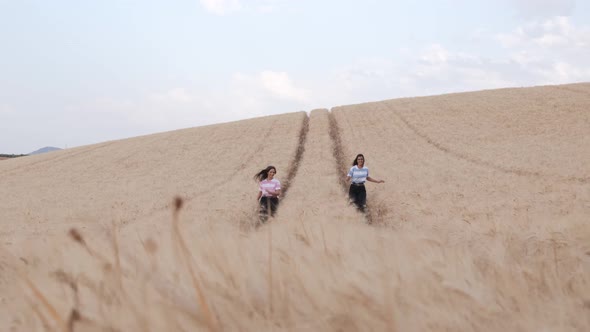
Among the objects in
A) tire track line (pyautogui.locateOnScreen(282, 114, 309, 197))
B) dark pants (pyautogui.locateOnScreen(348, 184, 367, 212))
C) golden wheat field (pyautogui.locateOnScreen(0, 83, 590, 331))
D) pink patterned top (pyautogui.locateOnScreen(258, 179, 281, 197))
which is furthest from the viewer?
tire track line (pyautogui.locateOnScreen(282, 114, 309, 197))

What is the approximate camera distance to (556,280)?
175 centimetres

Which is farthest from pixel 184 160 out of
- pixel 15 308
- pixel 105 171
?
pixel 15 308

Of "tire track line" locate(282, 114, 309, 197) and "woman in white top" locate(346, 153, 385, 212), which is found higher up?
"tire track line" locate(282, 114, 309, 197)

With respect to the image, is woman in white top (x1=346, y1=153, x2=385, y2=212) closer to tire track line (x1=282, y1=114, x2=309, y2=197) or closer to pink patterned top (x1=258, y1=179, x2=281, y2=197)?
pink patterned top (x1=258, y1=179, x2=281, y2=197)

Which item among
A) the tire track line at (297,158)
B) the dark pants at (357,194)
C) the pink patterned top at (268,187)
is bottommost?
the dark pants at (357,194)

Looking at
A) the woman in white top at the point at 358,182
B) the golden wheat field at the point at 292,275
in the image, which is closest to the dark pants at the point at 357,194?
the woman in white top at the point at 358,182

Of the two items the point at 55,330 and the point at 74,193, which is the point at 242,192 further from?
the point at 55,330

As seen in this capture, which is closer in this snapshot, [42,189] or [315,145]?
[42,189]

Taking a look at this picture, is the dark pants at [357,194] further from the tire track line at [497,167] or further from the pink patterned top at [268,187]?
the tire track line at [497,167]

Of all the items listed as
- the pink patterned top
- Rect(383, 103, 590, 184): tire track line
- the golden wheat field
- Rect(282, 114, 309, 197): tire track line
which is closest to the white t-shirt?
the pink patterned top

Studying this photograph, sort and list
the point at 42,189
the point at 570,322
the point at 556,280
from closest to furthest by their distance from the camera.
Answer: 1. the point at 570,322
2. the point at 556,280
3. the point at 42,189

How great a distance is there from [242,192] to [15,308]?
1708 centimetres

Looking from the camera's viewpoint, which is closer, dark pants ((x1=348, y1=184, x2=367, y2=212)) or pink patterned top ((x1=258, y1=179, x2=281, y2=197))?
pink patterned top ((x1=258, y1=179, x2=281, y2=197))

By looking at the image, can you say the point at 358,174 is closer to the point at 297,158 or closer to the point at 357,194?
the point at 357,194
